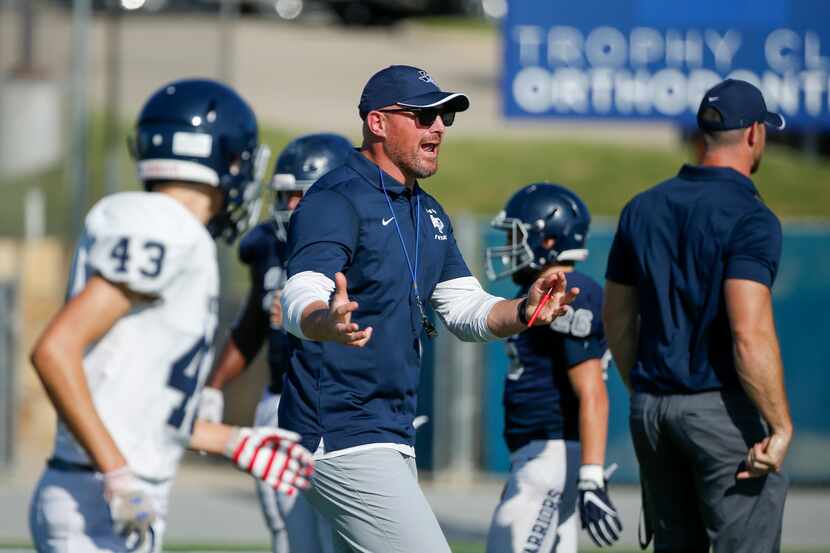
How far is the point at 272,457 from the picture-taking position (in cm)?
370

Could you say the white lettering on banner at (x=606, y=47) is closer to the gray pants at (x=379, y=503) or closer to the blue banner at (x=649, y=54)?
the blue banner at (x=649, y=54)

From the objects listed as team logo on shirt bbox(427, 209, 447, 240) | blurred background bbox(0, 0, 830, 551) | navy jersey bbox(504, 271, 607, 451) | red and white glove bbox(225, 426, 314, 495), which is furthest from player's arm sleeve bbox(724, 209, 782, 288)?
blurred background bbox(0, 0, 830, 551)

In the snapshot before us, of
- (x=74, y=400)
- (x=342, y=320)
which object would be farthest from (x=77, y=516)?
(x=342, y=320)

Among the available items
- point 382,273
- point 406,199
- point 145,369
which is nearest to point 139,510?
point 145,369

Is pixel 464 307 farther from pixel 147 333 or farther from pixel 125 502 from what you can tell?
pixel 125 502

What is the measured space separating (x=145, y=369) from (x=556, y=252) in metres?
2.35

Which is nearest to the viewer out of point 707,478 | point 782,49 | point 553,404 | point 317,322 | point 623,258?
point 317,322

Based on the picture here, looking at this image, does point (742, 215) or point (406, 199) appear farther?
point (742, 215)

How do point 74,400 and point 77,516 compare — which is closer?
point 74,400

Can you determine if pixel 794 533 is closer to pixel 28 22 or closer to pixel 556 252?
pixel 556 252

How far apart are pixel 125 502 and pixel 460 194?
16030mm

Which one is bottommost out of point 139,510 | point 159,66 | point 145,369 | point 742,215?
point 139,510

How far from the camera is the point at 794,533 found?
8.60 m

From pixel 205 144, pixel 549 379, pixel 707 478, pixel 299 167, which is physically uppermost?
pixel 205 144
